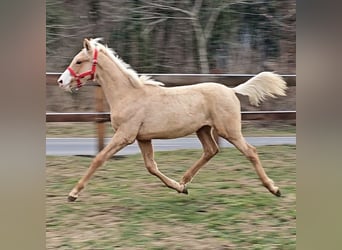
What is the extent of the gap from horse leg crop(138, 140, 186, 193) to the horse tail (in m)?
0.42

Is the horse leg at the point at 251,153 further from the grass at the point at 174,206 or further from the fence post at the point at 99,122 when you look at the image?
the fence post at the point at 99,122

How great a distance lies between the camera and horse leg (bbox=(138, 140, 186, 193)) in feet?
6.36

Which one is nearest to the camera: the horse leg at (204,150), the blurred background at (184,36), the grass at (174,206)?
the grass at (174,206)

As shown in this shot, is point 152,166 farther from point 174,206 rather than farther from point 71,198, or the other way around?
point 71,198

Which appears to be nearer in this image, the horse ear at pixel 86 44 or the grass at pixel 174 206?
the grass at pixel 174 206

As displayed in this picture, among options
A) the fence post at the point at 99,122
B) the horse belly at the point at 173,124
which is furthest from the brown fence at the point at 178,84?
the horse belly at the point at 173,124

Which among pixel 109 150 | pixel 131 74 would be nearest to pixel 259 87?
pixel 131 74

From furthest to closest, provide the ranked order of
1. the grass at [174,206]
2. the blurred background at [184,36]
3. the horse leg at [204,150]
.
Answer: the horse leg at [204,150] < the blurred background at [184,36] < the grass at [174,206]

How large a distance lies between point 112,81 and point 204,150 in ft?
1.51

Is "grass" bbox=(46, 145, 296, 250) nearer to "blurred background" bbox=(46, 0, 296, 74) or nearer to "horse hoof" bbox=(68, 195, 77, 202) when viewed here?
"horse hoof" bbox=(68, 195, 77, 202)

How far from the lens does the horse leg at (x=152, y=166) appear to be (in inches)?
76.3

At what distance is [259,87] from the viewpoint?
199 centimetres
